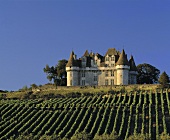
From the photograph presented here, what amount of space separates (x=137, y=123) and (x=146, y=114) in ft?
14.2

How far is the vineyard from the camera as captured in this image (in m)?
63.4

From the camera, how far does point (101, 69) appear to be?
9831 cm

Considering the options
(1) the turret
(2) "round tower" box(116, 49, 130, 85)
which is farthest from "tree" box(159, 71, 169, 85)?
(1) the turret

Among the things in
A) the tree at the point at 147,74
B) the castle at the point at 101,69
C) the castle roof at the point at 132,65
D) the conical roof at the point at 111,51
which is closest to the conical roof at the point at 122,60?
the castle at the point at 101,69

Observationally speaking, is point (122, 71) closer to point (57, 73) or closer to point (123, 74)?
point (123, 74)

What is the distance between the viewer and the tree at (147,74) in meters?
103

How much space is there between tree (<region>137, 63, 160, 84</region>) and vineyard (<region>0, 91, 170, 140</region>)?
70.7 ft

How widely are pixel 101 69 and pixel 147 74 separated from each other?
447 inches

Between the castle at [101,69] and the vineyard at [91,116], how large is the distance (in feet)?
44.7

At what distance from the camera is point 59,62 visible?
341ft

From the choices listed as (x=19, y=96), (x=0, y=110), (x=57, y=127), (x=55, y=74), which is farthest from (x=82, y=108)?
(x=55, y=74)

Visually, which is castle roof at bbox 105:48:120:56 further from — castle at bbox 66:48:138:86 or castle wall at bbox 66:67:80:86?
castle wall at bbox 66:67:80:86

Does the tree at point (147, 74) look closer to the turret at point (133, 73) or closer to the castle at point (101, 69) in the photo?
the turret at point (133, 73)

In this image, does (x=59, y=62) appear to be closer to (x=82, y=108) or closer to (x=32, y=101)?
(x=32, y=101)
